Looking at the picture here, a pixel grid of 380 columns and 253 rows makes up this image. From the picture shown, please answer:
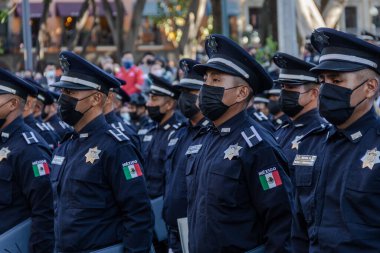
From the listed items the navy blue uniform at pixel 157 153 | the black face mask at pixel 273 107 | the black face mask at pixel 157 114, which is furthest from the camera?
the black face mask at pixel 273 107

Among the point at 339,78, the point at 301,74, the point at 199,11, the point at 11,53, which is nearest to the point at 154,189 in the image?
the point at 301,74

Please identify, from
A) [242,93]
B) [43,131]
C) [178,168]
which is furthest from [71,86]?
[43,131]

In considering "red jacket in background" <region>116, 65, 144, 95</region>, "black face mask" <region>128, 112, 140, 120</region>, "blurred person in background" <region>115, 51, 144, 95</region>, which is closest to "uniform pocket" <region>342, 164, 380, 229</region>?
"black face mask" <region>128, 112, 140, 120</region>

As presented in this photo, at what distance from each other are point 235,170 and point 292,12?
10.5 m

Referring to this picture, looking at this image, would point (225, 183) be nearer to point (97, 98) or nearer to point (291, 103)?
point (97, 98)

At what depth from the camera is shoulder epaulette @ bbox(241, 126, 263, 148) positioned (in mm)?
6609

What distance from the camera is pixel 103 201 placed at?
7.44 m

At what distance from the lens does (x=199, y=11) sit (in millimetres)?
35781

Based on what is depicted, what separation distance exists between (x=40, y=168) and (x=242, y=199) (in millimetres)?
2146

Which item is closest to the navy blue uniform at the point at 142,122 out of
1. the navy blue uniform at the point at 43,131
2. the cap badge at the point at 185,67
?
the navy blue uniform at the point at 43,131

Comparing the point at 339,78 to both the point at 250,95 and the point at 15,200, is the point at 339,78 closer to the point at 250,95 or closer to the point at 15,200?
the point at 250,95

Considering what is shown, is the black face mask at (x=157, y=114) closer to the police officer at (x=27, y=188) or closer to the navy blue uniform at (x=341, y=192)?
the police officer at (x=27, y=188)

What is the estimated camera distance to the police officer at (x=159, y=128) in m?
11.9

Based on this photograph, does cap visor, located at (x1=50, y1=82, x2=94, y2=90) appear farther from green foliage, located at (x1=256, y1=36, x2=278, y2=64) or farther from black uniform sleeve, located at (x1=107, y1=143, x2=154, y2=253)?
green foliage, located at (x1=256, y1=36, x2=278, y2=64)
